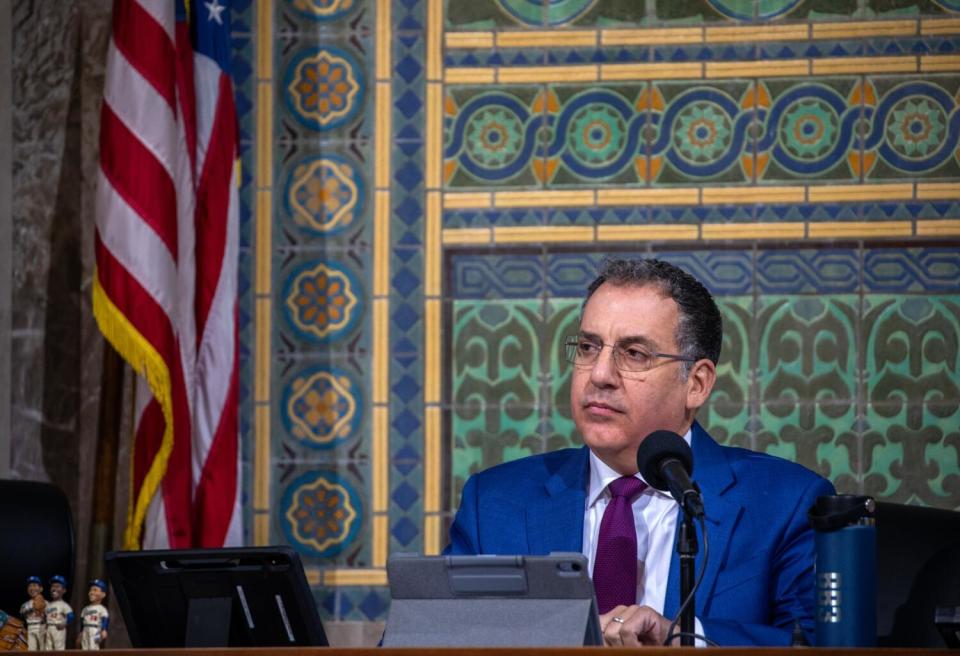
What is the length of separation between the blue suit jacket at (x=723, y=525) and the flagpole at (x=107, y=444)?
1981mm

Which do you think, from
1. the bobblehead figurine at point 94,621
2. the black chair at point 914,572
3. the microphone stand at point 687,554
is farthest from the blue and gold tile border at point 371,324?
the microphone stand at point 687,554

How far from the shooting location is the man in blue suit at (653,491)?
3170 millimetres

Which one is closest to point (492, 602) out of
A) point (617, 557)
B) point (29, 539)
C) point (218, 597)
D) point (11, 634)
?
point (218, 597)

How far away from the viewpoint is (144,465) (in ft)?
15.7

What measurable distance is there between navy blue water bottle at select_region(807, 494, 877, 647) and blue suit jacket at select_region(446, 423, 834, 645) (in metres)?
0.58

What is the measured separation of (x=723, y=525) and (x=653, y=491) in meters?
0.17

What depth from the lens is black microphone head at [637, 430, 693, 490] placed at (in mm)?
2557

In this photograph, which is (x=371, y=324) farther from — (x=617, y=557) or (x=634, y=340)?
(x=617, y=557)

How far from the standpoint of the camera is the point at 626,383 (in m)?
3.26

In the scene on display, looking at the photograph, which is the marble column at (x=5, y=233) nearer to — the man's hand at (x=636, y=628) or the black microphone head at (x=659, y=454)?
the man's hand at (x=636, y=628)

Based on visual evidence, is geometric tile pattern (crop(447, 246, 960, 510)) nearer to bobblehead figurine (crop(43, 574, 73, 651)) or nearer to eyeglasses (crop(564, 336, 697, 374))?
eyeglasses (crop(564, 336, 697, 374))

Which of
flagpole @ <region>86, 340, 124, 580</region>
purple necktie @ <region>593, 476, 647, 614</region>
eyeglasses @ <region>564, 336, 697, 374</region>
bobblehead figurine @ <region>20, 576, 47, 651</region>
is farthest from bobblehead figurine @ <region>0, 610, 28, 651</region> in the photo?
flagpole @ <region>86, 340, 124, 580</region>

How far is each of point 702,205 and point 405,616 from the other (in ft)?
9.39

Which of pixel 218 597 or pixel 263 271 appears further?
pixel 263 271
